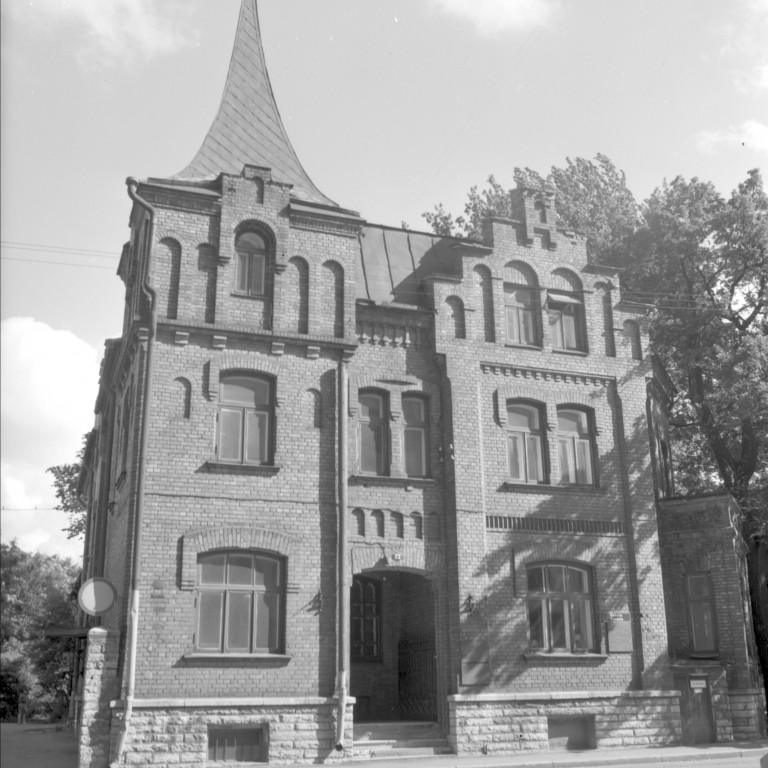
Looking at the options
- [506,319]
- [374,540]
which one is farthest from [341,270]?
[374,540]

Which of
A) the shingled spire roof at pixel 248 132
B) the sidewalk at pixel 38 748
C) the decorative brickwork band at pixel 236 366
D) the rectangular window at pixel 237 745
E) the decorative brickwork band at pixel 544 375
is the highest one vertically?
the shingled spire roof at pixel 248 132

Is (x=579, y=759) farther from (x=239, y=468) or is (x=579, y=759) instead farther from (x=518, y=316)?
(x=518, y=316)

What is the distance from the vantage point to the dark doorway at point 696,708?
1856 cm

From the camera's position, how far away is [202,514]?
53.0 feet

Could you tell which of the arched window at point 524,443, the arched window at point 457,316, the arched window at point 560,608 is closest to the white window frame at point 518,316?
the arched window at point 457,316

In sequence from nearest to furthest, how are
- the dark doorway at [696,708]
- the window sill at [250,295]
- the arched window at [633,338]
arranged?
1. the window sill at [250,295]
2. the dark doorway at [696,708]
3. the arched window at [633,338]

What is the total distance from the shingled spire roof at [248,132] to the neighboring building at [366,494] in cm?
7

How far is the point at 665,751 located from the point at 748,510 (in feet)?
24.8

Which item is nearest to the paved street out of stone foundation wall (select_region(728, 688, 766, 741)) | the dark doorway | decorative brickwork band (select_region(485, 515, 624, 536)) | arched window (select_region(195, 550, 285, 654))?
the dark doorway

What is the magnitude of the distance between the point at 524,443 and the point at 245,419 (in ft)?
19.7

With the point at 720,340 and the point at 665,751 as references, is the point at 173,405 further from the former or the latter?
the point at 720,340

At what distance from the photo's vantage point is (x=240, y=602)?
16078 millimetres

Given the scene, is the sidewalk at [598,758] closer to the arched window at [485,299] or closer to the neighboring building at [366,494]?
the neighboring building at [366,494]

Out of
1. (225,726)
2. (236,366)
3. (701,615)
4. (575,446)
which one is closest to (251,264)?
(236,366)
